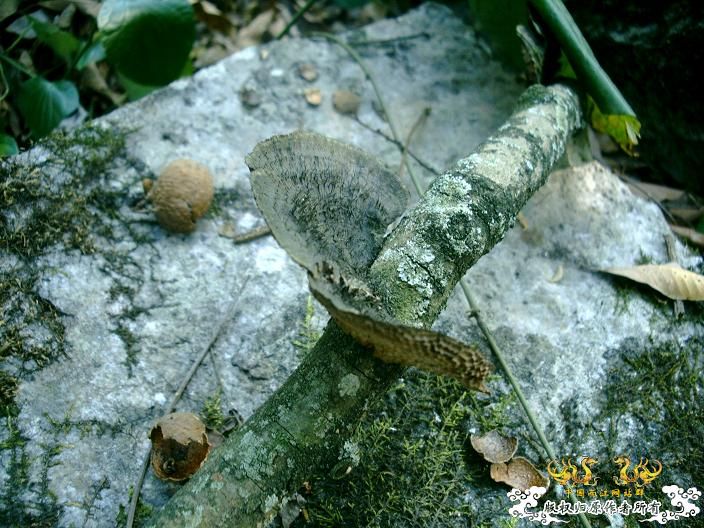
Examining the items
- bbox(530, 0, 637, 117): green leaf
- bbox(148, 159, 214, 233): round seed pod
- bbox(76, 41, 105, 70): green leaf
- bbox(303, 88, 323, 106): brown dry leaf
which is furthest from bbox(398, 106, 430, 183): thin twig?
bbox(76, 41, 105, 70): green leaf

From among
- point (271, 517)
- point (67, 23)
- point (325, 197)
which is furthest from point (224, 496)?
point (67, 23)

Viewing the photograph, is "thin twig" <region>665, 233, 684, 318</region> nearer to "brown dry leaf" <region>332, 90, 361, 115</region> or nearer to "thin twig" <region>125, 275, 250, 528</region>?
"brown dry leaf" <region>332, 90, 361, 115</region>

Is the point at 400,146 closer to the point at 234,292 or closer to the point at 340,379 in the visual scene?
the point at 234,292

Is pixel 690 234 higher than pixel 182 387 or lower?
higher

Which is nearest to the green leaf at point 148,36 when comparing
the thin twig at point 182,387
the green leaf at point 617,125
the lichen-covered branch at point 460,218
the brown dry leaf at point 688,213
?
the thin twig at point 182,387

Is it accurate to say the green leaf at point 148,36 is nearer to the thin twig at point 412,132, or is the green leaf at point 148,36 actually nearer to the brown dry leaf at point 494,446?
the thin twig at point 412,132

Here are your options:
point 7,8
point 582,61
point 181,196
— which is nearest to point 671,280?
point 582,61

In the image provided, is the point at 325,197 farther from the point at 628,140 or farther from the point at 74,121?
the point at 74,121
